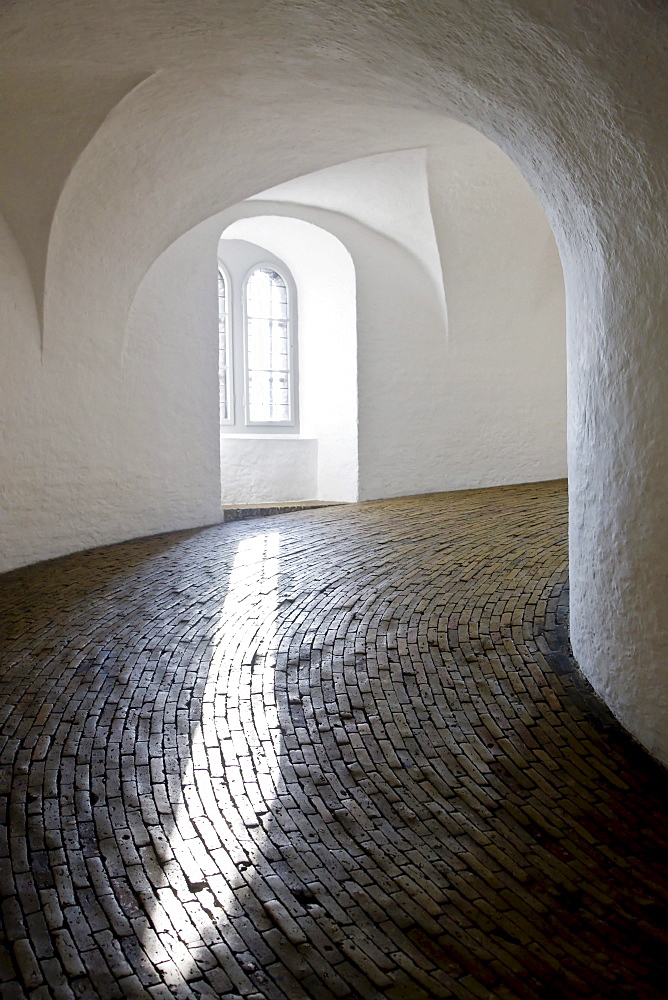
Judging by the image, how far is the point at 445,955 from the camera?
2785 mm

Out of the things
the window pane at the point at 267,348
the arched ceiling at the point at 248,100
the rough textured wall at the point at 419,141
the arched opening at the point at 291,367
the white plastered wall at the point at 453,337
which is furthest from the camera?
the window pane at the point at 267,348

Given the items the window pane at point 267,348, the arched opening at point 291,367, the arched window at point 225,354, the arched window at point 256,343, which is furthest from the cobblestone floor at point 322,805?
the window pane at point 267,348

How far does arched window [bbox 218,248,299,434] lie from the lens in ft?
43.4

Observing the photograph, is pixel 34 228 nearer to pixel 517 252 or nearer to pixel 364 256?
pixel 364 256

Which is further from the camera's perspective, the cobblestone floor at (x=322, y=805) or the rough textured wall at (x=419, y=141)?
the rough textured wall at (x=419, y=141)

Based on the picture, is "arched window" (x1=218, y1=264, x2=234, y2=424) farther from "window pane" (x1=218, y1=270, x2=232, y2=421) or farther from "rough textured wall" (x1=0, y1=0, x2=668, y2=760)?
"rough textured wall" (x1=0, y1=0, x2=668, y2=760)

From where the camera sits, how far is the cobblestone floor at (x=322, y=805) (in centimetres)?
276

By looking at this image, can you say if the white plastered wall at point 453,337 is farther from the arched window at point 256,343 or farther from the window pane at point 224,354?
the window pane at point 224,354

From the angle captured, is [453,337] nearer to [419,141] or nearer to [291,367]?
[291,367]

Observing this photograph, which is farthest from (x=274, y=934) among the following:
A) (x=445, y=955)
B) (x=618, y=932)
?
(x=618, y=932)

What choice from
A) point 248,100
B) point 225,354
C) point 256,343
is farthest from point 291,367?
point 248,100

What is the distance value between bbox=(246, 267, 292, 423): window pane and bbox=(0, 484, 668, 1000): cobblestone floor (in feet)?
24.1

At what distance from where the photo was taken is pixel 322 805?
3684 mm

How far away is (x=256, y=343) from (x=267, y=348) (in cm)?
20
